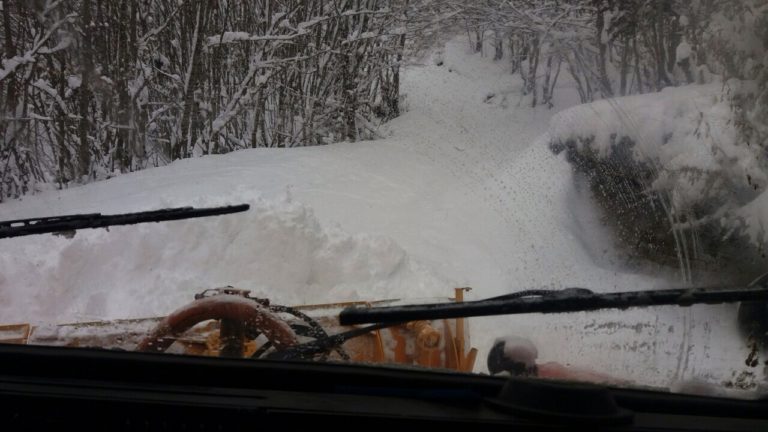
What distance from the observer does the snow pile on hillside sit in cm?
439

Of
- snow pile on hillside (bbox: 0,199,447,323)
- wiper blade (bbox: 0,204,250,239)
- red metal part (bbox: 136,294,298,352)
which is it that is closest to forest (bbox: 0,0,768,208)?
snow pile on hillside (bbox: 0,199,447,323)

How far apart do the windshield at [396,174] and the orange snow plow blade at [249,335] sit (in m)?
0.01

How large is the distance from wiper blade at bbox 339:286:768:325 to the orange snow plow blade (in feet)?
0.80

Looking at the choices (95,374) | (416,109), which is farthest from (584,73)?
(95,374)

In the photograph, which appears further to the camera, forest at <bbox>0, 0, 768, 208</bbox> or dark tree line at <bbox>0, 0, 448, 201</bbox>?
dark tree line at <bbox>0, 0, 448, 201</bbox>

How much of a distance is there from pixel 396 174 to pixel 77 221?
2149 millimetres

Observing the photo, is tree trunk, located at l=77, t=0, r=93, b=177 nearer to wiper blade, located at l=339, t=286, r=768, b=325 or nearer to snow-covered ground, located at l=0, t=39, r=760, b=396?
snow-covered ground, located at l=0, t=39, r=760, b=396

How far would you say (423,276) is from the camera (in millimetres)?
5043

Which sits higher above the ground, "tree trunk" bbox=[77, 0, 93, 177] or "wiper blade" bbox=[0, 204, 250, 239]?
"tree trunk" bbox=[77, 0, 93, 177]

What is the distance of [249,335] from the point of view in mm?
2895

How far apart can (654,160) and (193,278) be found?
2.76 meters

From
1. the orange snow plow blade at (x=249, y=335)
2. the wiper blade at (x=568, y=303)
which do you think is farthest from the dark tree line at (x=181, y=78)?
the wiper blade at (x=568, y=303)

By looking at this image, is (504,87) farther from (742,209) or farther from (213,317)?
(213,317)

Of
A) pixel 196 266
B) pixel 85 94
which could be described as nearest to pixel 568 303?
pixel 85 94
